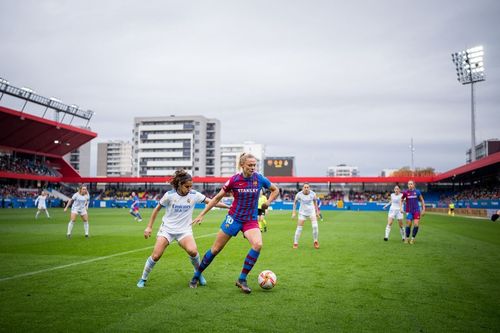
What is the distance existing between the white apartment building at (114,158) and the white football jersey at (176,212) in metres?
184

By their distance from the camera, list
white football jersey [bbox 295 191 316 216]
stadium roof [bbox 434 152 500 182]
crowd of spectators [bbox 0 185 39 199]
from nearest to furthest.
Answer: white football jersey [bbox 295 191 316 216] → stadium roof [bbox 434 152 500 182] → crowd of spectators [bbox 0 185 39 199]

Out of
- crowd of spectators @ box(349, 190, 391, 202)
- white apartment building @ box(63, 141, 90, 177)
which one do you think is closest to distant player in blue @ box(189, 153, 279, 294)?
crowd of spectators @ box(349, 190, 391, 202)

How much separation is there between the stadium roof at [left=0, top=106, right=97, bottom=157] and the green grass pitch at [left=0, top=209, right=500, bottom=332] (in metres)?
54.5

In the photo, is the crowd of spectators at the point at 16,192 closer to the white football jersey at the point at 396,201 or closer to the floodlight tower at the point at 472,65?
the white football jersey at the point at 396,201

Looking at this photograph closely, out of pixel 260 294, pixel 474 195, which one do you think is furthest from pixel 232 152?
pixel 260 294

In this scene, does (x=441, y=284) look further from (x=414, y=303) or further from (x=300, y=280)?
(x=300, y=280)

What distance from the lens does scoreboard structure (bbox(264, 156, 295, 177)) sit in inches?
2635

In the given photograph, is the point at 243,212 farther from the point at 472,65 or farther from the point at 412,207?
the point at 472,65

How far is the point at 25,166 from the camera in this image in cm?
6391

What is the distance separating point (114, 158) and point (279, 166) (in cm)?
13915

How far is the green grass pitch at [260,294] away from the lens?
5078 millimetres

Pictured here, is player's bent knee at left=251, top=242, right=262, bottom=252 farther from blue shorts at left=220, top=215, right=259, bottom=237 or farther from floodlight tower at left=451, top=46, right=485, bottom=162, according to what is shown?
floodlight tower at left=451, top=46, right=485, bottom=162

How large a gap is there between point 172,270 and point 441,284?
19.9 ft

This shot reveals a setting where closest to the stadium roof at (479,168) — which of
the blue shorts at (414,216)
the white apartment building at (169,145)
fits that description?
the blue shorts at (414,216)
